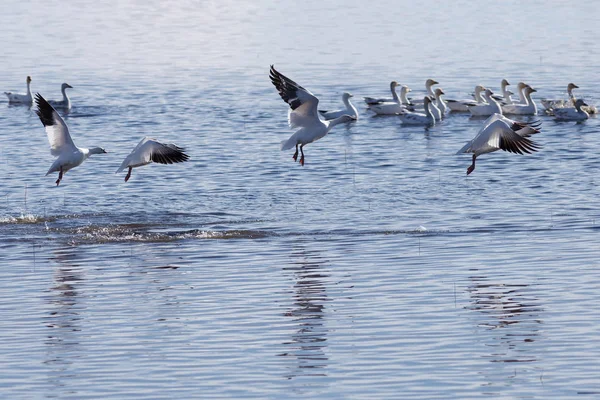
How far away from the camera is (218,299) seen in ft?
40.7

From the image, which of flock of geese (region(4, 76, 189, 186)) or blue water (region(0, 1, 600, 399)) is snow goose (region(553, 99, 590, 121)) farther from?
flock of geese (region(4, 76, 189, 186))

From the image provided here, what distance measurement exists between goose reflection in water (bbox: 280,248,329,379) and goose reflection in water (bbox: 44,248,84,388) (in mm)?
1791

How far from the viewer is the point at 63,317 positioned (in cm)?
1190

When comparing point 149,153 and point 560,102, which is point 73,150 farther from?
point 560,102

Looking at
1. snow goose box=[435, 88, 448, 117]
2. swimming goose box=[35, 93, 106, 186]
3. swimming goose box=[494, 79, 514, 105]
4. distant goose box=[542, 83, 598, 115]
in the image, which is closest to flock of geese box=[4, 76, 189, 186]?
swimming goose box=[35, 93, 106, 186]

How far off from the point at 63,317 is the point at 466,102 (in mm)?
17964

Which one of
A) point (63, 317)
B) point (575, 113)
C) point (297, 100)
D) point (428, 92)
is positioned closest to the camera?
point (63, 317)

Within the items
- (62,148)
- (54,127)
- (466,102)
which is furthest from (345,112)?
(54,127)

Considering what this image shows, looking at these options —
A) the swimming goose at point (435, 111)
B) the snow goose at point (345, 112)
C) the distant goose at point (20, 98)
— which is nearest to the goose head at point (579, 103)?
the swimming goose at point (435, 111)

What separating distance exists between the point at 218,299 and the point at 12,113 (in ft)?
60.8

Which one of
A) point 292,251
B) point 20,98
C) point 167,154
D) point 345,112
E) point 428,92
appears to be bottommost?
point 292,251

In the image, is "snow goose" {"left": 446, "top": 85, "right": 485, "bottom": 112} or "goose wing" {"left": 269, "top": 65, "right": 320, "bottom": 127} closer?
A: "goose wing" {"left": 269, "top": 65, "right": 320, "bottom": 127}

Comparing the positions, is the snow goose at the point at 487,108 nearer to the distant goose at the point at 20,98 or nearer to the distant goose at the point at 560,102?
the distant goose at the point at 560,102

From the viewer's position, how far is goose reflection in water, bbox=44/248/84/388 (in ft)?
34.1
